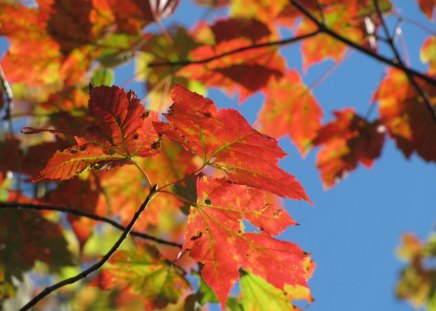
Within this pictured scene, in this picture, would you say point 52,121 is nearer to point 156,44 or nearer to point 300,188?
point 156,44

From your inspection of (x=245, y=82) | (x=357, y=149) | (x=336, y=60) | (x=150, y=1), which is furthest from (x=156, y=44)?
(x=357, y=149)

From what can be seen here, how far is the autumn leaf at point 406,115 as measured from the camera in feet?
4.85

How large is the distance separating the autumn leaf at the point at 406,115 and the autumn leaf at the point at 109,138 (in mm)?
1014

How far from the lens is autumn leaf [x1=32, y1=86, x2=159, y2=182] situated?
2.12ft

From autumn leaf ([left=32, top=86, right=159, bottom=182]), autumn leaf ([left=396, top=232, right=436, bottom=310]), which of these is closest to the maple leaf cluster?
autumn leaf ([left=32, top=86, right=159, bottom=182])

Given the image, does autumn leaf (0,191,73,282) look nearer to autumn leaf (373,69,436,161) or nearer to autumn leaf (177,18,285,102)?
autumn leaf (177,18,285,102)

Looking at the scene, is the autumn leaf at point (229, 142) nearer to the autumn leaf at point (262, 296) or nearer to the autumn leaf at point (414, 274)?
the autumn leaf at point (262, 296)

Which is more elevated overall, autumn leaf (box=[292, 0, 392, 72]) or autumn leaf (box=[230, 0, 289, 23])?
autumn leaf (box=[292, 0, 392, 72])

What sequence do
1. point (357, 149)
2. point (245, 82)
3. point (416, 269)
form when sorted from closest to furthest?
point (245, 82) → point (357, 149) → point (416, 269)

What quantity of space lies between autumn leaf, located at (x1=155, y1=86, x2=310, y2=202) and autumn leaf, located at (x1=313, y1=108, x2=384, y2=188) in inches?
37.7

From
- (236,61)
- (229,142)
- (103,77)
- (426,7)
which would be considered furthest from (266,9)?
(229,142)

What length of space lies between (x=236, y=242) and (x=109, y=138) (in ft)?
0.82

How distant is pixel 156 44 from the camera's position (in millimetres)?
1563

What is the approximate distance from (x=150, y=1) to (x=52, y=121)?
0.42 m
